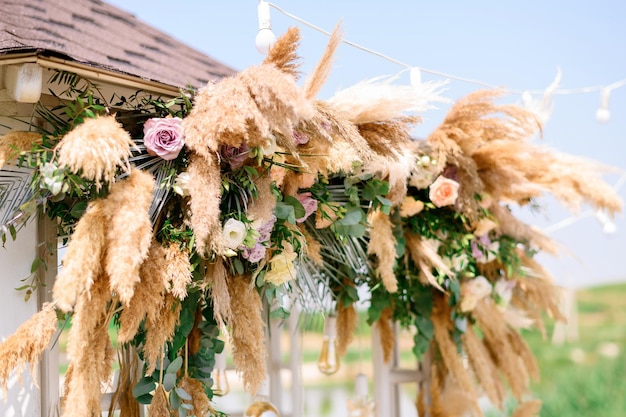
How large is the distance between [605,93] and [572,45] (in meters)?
9.70

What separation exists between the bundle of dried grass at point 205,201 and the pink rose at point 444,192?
3.15ft

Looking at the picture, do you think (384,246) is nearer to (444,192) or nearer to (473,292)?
(444,192)

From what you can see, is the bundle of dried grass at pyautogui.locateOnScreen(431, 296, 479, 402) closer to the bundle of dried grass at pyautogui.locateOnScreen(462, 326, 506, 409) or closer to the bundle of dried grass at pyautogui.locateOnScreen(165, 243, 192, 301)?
the bundle of dried grass at pyautogui.locateOnScreen(462, 326, 506, 409)

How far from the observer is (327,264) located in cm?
245

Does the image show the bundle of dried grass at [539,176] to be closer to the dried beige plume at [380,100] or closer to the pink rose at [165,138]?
the dried beige plume at [380,100]

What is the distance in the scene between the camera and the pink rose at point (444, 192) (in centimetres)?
246

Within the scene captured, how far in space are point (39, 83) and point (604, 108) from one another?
2.95 m

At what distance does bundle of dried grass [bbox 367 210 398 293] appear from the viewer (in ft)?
7.45

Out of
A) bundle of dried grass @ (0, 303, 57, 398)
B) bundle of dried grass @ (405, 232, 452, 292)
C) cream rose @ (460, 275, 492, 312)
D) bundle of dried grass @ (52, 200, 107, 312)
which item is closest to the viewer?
bundle of dried grass @ (52, 200, 107, 312)

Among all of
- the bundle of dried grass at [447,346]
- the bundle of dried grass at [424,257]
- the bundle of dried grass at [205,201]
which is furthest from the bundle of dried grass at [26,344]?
the bundle of dried grass at [447,346]

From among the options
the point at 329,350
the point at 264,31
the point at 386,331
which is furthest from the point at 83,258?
the point at 386,331

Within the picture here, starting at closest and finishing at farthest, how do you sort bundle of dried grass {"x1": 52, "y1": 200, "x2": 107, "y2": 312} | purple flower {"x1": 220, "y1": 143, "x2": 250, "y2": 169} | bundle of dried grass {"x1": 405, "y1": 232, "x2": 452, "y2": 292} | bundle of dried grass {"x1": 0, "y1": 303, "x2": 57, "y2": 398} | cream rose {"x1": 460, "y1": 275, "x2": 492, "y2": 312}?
bundle of dried grass {"x1": 52, "y1": 200, "x2": 107, "y2": 312}
bundle of dried grass {"x1": 0, "y1": 303, "x2": 57, "y2": 398}
purple flower {"x1": 220, "y1": 143, "x2": 250, "y2": 169}
bundle of dried grass {"x1": 405, "y1": 232, "x2": 452, "y2": 292}
cream rose {"x1": 460, "y1": 275, "x2": 492, "y2": 312}

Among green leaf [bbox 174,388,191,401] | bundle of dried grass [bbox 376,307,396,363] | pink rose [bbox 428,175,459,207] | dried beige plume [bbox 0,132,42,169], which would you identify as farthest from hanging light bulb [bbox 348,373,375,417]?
dried beige plume [bbox 0,132,42,169]

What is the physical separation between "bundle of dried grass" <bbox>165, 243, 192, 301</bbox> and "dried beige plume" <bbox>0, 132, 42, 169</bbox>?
41cm
